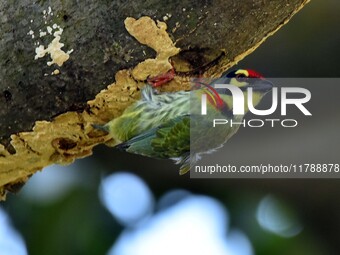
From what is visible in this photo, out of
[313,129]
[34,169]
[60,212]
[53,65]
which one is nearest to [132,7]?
[53,65]

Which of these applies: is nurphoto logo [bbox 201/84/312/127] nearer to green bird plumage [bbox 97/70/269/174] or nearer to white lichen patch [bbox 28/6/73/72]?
green bird plumage [bbox 97/70/269/174]

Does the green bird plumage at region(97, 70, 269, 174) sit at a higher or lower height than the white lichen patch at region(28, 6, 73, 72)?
lower

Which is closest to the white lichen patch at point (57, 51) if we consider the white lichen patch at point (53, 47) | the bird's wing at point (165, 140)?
the white lichen patch at point (53, 47)

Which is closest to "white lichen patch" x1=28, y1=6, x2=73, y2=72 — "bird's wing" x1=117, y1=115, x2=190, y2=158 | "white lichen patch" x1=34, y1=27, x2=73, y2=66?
"white lichen patch" x1=34, y1=27, x2=73, y2=66

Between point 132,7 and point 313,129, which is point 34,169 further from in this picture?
point 313,129

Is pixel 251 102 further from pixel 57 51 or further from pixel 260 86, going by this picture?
pixel 57 51

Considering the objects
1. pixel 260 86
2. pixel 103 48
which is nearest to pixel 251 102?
pixel 260 86

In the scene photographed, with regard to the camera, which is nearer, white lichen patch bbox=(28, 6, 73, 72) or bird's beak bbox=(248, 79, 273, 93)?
white lichen patch bbox=(28, 6, 73, 72)
